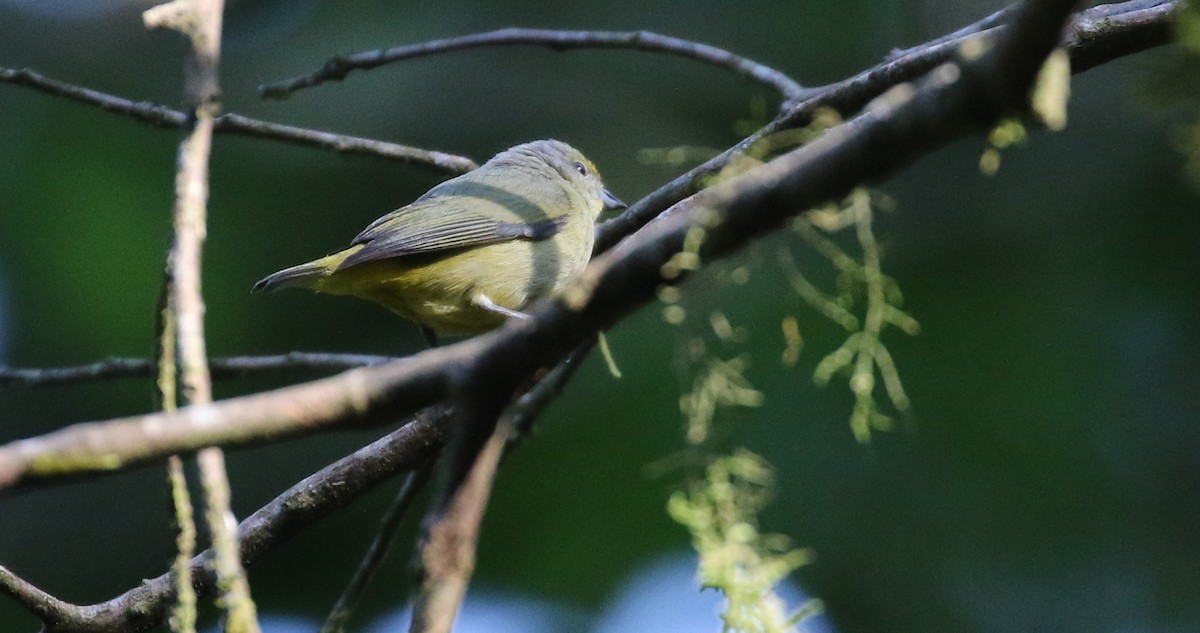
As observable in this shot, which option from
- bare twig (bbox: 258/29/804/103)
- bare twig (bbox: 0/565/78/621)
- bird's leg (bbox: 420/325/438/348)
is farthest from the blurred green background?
bare twig (bbox: 0/565/78/621)

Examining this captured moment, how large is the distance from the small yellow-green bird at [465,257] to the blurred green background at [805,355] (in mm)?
1777

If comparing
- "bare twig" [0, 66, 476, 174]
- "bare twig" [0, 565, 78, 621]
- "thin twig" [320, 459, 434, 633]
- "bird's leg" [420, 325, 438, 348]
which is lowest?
"bare twig" [0, 565, 78, 621]

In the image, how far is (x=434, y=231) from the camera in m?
4.06

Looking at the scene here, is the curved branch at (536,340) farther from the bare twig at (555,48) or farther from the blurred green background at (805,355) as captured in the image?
the blurred green background at (805,355)

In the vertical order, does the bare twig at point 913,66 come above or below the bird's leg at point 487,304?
below

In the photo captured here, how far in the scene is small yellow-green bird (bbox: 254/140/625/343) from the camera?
151 inches

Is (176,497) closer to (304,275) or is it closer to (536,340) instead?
(536,340)

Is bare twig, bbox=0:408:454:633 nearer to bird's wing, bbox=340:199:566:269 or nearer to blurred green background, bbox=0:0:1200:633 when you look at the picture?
bird's wing, bbox=340:199:566:269

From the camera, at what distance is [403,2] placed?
815cm

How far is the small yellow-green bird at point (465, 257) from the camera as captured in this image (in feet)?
12.6

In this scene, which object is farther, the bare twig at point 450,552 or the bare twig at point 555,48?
the bare twig at point 555,48

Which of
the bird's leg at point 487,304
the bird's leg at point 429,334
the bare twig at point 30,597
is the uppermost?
the bird's leg at point 429,334

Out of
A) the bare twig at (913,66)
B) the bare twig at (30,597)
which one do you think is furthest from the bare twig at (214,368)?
the bare twig at (30,597)

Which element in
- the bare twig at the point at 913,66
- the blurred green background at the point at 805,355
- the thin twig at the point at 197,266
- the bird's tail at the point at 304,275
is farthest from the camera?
the blurred green background at the point at 805,355
